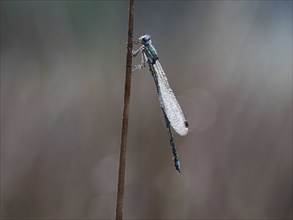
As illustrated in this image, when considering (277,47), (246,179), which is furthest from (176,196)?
(277,47)

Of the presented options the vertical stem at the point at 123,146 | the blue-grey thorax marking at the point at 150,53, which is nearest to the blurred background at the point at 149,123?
the blue-grey thorax marking at the point at 150,53

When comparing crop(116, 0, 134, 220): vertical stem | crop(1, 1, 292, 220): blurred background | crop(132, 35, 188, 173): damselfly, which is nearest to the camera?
crop(116, 0, 134, 220): vertical stem

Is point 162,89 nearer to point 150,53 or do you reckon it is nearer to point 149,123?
point 150,53

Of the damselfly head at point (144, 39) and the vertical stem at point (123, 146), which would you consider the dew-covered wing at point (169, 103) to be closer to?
the damselfly head at point (144, 39)

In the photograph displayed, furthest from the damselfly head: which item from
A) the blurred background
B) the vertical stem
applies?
the blurred background

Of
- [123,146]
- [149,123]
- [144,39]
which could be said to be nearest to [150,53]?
[144,39]

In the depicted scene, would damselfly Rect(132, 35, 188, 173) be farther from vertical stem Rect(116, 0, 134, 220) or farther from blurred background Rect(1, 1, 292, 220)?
blurred background Rect(1, 1, 292, 220)
